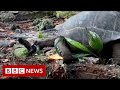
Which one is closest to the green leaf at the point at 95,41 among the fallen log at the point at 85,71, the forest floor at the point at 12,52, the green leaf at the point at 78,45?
the green leaf at the point at 78,45

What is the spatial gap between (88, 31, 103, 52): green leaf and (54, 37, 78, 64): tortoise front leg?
0.26m

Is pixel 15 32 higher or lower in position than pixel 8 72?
higher

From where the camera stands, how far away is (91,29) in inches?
131

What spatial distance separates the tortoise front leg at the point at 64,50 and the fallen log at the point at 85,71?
0.07m

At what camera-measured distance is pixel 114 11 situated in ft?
10.8

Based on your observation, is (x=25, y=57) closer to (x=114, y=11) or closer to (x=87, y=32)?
(x=87, y=32)

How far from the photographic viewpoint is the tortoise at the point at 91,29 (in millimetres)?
A: 3227

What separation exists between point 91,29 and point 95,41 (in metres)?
0.21

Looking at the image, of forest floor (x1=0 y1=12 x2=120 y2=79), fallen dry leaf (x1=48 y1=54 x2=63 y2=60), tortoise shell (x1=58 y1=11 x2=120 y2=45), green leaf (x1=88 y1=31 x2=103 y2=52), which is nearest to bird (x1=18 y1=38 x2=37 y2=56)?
forest floor (x1=0 y1=12 x2=120 y2=79)

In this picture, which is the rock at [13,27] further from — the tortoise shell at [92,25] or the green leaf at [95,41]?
the green leaf at [95,41]

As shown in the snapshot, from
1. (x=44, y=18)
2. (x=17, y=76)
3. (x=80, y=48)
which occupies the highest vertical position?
(x=44, y=18)

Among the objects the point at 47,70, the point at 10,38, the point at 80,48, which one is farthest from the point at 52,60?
the point at 10,38

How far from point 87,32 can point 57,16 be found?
1.25ft

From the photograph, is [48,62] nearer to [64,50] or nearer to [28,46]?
[64,50]
